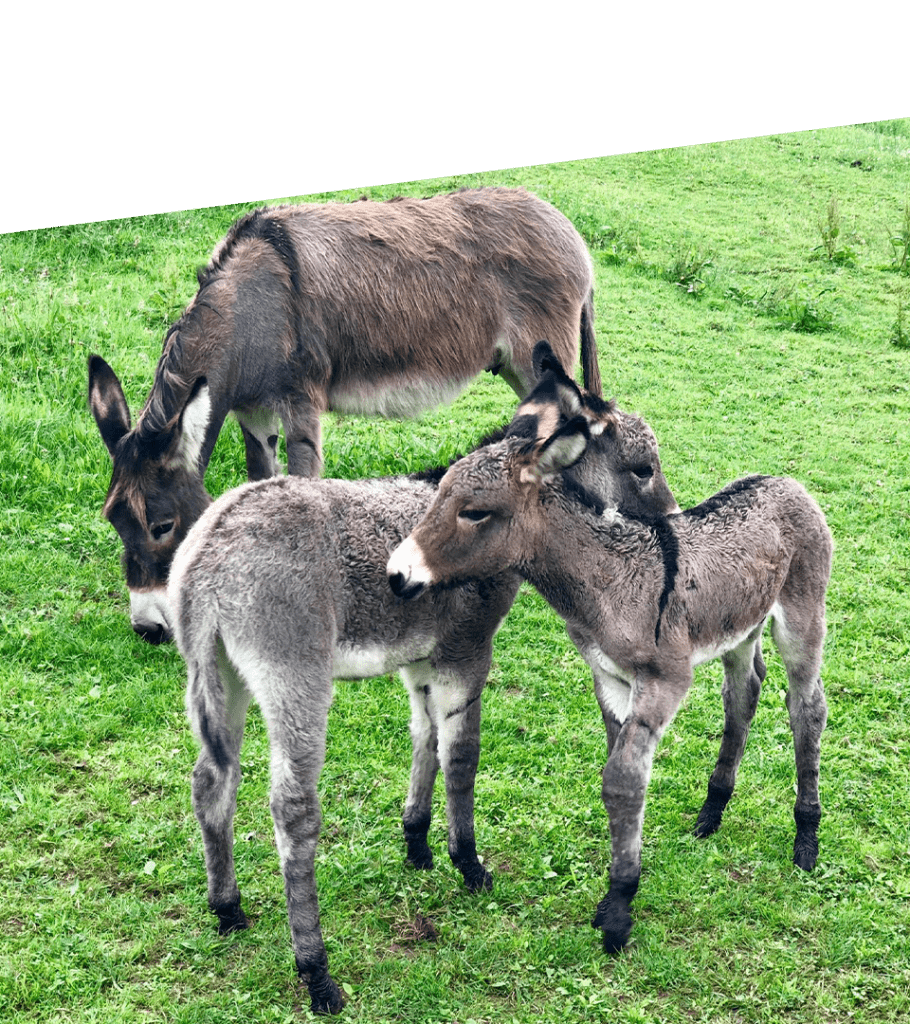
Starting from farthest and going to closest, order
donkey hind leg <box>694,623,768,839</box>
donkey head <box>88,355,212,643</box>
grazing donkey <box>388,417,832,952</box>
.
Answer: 1. donkey head <box>88,355,212,643</box>
2. donkey hind leg <box>694,623,768,839</box>
3. grazing donkey <box>388,417,832,952</box>

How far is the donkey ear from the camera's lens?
19.4 feet

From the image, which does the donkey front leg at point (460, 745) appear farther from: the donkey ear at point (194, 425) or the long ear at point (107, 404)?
the long ear at point (107, 404)

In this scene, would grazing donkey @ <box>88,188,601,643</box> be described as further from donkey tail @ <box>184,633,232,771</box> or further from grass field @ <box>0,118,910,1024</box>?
donkey tail @ <box>184,633,232,771</box>

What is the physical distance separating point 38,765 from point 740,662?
3.88 meters

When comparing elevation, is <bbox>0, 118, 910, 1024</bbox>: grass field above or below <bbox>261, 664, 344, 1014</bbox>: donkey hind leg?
below

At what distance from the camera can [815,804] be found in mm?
5348

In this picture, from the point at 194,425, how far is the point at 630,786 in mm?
3165

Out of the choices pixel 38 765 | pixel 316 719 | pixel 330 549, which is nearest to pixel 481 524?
pixel 330 549

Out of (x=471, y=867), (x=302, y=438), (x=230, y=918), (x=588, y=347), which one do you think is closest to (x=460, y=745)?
(x=471, y=867)

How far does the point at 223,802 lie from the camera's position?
4.59 m

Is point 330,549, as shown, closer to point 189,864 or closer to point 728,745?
point 189,864

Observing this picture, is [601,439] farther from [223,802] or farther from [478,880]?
[223,802]

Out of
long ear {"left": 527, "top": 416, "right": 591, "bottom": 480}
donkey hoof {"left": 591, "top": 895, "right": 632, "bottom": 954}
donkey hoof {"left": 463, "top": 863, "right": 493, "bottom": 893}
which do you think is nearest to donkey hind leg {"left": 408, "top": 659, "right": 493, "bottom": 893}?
donkey hoof {"left": 463, "top": 863, "right": 493, "bottom": 893}

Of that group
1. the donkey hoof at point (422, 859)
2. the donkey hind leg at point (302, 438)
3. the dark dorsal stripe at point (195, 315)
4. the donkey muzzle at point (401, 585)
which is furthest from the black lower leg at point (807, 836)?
the dark dorsal stripe at point (195, 315)
